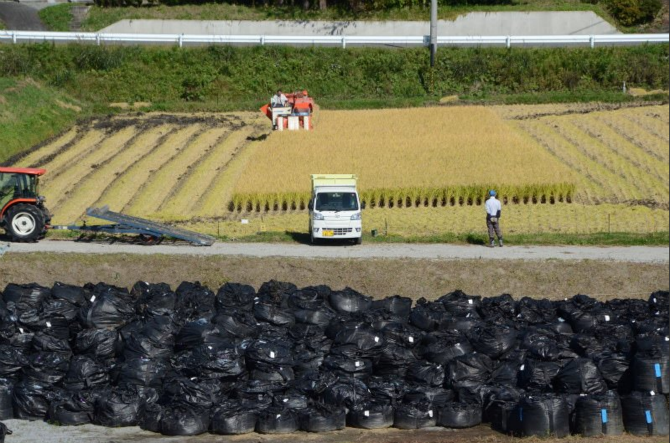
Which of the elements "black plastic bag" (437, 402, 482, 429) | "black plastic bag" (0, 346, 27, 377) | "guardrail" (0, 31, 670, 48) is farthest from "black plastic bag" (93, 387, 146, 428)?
"guardrail" (0, 31, 670, 48)

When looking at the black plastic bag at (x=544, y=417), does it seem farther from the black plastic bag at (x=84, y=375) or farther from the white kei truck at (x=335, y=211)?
the white kei truck at (x=335, y=211)

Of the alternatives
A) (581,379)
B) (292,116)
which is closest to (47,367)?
(581,379)

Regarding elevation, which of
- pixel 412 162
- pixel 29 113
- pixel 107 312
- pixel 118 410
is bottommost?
pixel 118 410

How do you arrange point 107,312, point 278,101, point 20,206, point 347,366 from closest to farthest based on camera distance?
point 347,366, point 107,312, point 20,206, point 278,101

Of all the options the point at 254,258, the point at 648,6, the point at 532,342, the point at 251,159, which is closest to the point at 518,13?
the point at 648,6

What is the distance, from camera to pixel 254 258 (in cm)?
2720

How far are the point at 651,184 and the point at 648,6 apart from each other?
3112 centimetres

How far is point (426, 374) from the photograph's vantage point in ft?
61.6

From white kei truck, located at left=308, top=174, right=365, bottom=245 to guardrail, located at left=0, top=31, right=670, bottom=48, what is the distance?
26281mm

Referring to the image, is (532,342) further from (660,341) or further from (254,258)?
(254,258)

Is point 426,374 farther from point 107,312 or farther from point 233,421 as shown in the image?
point 107,312

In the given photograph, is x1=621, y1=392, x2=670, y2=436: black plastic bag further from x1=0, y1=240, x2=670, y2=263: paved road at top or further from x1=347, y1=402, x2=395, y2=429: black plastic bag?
x1=0, y1=240, x2=670, y2=263: paved road at top

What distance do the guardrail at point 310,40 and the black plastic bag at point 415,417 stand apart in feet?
131

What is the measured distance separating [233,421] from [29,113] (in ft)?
102
